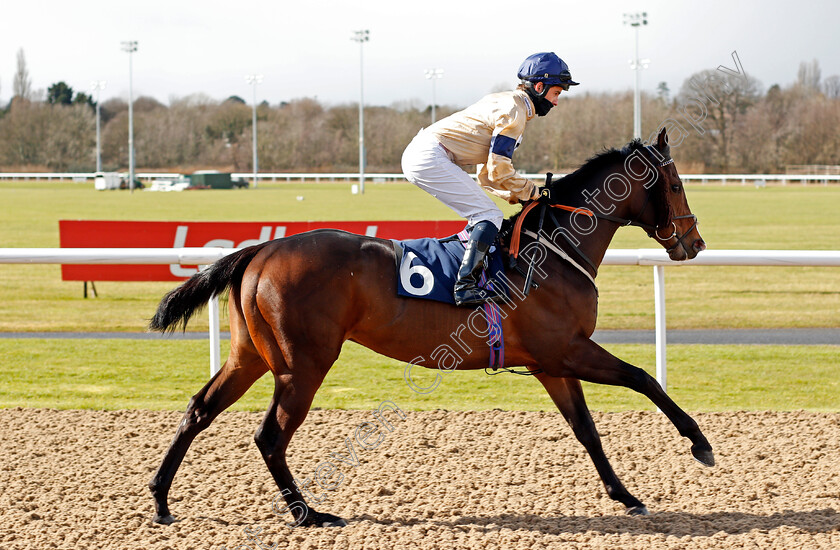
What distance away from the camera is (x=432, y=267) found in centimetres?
370

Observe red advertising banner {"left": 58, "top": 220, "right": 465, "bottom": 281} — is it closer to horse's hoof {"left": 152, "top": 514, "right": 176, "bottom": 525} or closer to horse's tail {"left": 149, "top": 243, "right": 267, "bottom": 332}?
horse's tail {"left": 149, "top": 243, "right": 267, "bottom": 332}

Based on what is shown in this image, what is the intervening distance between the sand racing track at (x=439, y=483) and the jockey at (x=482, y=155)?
937mm

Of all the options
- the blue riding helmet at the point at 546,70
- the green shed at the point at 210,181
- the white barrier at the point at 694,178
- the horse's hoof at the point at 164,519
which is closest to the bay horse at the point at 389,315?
the horse's hoof at the point at 164,519

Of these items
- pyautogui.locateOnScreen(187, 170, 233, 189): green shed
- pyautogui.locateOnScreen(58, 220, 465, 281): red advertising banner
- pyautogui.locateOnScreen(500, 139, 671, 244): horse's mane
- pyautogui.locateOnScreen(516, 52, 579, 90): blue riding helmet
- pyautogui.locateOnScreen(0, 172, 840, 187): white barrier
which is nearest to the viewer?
pyautogui.locateOnScreen(516, 52, 579, 90): blue riding helmet

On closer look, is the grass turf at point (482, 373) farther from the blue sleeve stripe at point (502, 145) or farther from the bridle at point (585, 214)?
the blue sleeve stripe at point (502, 145)

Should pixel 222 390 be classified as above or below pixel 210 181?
below

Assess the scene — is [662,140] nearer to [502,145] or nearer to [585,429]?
[502,145]

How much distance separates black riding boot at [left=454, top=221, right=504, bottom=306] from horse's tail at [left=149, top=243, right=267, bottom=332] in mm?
881

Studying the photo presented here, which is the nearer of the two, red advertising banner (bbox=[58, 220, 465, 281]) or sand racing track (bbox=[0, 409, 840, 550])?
sand racing track (bbox=[0, 409, 840, 550])

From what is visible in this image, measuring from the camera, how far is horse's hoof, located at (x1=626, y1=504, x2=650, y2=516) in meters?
3.60

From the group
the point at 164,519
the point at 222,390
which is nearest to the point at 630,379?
the point at 222,390

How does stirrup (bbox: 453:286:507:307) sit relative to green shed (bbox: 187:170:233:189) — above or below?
below

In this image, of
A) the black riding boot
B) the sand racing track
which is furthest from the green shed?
the black riding boot

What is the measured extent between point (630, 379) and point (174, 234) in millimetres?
7278
